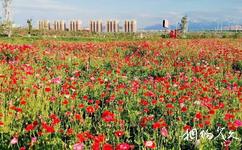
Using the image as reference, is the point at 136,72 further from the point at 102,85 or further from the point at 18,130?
the point at 18,130

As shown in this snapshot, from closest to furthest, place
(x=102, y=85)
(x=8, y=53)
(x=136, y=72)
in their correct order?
1. (x=102, y=85)
2. (x=136, y=72)
3. (x=8, y=53)

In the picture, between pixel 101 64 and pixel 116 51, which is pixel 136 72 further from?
pixel 116 51

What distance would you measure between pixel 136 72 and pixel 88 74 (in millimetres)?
1692

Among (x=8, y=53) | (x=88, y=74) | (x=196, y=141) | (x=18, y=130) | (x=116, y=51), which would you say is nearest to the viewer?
(x=196, y=141)

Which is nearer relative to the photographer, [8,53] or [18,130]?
[18,130]

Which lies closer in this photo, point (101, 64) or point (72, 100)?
point (72, 100)

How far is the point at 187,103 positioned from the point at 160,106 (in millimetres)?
472

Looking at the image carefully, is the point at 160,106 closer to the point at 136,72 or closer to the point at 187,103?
the point at 187,103

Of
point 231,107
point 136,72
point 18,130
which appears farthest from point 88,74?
point 18,130

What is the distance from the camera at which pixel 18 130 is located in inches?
227

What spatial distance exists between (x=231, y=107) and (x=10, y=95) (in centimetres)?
386

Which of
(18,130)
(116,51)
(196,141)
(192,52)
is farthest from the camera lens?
(116,51)

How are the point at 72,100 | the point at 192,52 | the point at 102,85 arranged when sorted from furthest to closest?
the point at 192,52, the point at 102,85, the point at 72,100

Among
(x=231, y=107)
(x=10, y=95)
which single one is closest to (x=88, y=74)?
(x=10, y=95)
